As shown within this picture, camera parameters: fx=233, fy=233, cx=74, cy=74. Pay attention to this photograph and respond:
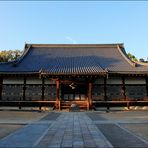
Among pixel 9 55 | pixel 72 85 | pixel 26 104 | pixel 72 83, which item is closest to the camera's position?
pixel 72 83

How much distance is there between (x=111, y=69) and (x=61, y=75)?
15.5 feet

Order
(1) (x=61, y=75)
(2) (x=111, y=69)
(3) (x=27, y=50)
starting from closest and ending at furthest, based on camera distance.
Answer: (1) (x=61, y=75) → (2) (x=111, y=69) → (3) (x=27, y=50)

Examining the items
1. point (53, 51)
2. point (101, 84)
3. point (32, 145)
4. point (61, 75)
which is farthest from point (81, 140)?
point (53, 51)

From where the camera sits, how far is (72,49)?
89.7ft

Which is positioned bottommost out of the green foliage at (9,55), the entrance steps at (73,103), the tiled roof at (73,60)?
the entrance steps at (73,103)

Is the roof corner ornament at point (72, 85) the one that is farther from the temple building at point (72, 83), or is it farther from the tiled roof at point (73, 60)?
the tiled roof at point (73, 60)

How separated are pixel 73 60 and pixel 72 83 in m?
4.12

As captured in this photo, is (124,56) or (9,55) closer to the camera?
(124,56)

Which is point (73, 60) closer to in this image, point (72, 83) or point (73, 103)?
point (72, 83)

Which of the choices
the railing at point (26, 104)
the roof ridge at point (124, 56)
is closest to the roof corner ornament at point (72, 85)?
the railing at point (26, 104)

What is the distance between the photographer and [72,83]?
808 inches

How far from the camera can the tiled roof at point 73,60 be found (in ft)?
68.5

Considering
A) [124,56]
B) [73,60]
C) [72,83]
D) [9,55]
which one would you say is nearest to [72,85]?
[72,83]

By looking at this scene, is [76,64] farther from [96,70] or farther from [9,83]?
[9,83]
